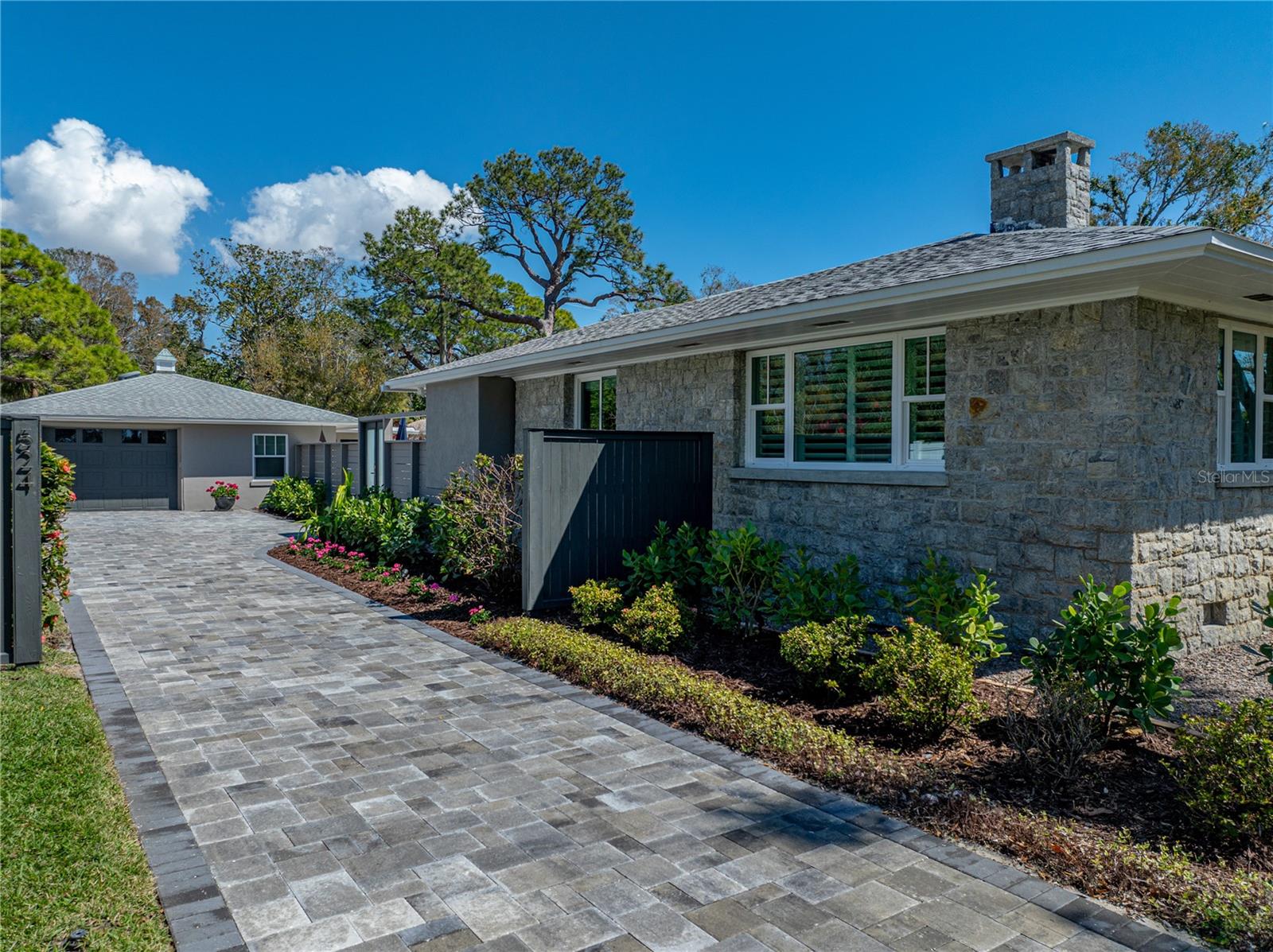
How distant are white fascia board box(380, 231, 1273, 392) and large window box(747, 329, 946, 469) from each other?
753 mm

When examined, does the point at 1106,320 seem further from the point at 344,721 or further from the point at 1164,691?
the point at 344,721

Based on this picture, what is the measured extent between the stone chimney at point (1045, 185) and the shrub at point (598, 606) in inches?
247

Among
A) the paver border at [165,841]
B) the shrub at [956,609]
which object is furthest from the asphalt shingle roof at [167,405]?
the shrub at [956,609]

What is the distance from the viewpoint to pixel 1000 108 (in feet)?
48.9

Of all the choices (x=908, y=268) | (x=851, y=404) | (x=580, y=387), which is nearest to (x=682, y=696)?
(x=851, y=404)

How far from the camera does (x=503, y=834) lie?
3814mm

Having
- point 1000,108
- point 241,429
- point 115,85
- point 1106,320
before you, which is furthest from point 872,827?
point 241,429

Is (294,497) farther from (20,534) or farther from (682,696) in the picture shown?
(682,696)

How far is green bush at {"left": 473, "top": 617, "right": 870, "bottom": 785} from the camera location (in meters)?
4.77

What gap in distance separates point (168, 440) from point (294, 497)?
5.04 metres

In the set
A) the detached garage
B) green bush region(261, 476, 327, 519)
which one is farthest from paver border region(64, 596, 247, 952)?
the detached garage

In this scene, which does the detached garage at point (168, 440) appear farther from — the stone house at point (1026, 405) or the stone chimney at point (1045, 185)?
the stone chimney at point (1045, 185)

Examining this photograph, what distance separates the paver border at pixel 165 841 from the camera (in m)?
3.01

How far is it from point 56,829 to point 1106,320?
7306 millimetres
